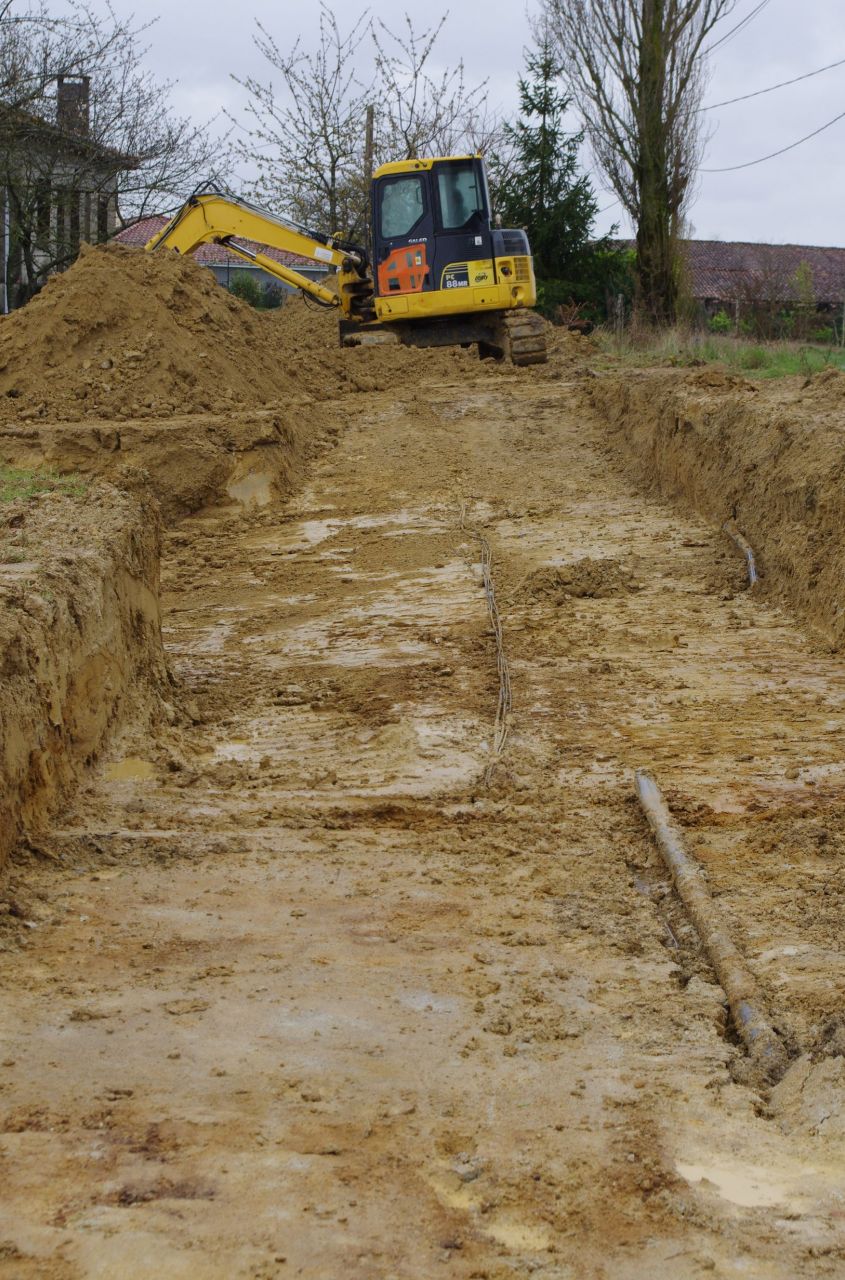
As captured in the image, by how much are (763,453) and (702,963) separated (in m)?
6.66

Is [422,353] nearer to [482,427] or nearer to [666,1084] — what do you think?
[482,427]

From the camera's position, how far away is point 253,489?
12.3 metres

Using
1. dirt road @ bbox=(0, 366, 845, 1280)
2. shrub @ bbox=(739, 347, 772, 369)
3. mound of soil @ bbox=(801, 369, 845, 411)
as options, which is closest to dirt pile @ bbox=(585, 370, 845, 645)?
mound of soil @ bbox=(801, 369, 845, 411)

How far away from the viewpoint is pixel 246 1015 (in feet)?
11.3

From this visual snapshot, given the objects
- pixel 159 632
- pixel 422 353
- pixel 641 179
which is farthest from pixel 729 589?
pixel 641 179

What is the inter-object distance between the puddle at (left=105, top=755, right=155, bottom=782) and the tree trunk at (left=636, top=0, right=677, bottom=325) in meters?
21.0

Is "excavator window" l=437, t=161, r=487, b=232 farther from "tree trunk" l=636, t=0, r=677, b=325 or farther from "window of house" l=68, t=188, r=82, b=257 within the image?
"window of house" l=68, t=188, r=82, b=257

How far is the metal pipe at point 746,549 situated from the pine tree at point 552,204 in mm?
18646

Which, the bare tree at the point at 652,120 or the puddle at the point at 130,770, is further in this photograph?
the bare tree at the point at 652,120

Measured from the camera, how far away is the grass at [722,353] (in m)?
14.8

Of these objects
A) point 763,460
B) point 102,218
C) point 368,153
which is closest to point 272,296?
point 368,153

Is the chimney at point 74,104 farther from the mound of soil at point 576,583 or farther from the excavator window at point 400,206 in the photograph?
the mound of soil at point 576,583

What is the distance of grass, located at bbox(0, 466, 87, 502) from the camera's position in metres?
8.04

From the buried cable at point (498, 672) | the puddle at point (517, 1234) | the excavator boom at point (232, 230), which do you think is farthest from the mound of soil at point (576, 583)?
the excavator boom at point (232, 230)
